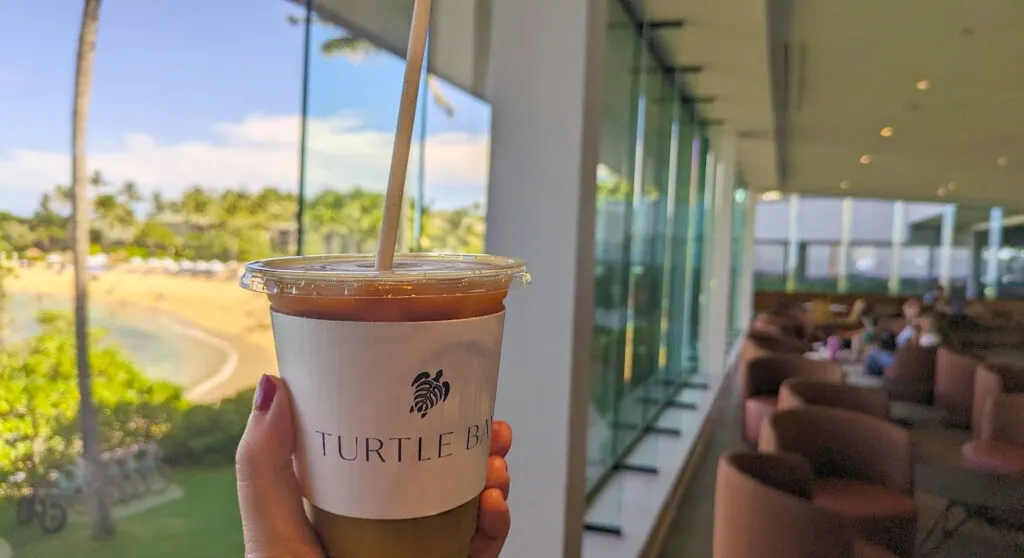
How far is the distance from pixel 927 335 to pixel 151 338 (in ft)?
24.6

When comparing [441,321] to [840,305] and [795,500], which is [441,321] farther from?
[840,305]

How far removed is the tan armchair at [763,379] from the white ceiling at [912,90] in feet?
7.63

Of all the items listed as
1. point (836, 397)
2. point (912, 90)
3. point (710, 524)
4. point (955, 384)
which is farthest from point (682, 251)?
point (710, 524)

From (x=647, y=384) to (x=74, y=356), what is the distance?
4.68 m

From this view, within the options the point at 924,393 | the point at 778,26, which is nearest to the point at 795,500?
the point at 778,26

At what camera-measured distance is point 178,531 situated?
1.72m

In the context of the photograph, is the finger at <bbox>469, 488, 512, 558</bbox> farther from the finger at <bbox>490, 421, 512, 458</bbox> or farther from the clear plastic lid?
the clear plastic lid

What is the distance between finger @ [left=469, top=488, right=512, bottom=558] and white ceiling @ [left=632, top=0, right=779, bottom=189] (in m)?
3.71

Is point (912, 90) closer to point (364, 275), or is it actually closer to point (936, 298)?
point (364, 275)

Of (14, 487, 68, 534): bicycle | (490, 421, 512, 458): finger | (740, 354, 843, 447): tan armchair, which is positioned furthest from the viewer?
(740, 354, 843, 447): tan armchair

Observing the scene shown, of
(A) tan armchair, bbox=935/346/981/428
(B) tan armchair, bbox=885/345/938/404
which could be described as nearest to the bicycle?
(A) tan armchair, bbox=935/346/981/428

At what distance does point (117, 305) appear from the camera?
62.6 inches

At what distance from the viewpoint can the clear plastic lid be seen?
682 millimetres

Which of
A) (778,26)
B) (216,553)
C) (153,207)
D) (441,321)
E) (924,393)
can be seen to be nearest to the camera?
(441,321)
